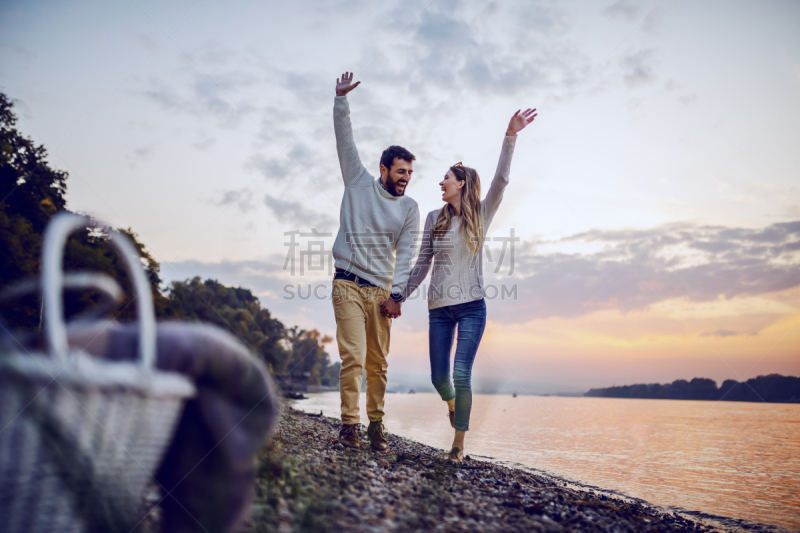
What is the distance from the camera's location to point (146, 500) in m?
2.05

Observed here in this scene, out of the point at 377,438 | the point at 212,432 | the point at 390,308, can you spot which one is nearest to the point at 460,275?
the point at 390,308

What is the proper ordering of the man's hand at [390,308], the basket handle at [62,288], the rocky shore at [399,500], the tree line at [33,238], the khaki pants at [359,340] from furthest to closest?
1. the tree line at [33,238]
2. the man's hand at [390,308]
3. the khaki pants at [359,340]
4. the rocky shore at [399,500]
5. the basket handle at [62,288]

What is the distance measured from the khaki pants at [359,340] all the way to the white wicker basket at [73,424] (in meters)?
2.84

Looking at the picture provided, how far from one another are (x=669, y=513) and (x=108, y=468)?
6123 mm

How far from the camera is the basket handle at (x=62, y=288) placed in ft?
4.95

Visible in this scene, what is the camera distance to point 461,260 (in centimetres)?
465

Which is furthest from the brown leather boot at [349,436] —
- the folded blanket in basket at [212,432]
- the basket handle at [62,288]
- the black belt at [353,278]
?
the basket handle at [62,288]

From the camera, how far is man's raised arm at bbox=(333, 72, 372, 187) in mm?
4805

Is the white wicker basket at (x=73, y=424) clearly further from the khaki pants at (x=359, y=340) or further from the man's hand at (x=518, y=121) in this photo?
the man's hand at (x=518, y=121)

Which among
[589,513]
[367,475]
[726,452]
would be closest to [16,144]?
[367,475]

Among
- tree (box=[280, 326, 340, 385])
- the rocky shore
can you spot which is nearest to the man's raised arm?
the rocky shore

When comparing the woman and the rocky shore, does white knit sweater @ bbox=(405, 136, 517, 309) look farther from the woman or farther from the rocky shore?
the rocky shore

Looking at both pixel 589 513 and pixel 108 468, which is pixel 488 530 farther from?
pixel 108 468

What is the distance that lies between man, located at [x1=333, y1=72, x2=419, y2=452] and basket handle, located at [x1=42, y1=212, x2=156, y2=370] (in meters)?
2.85
